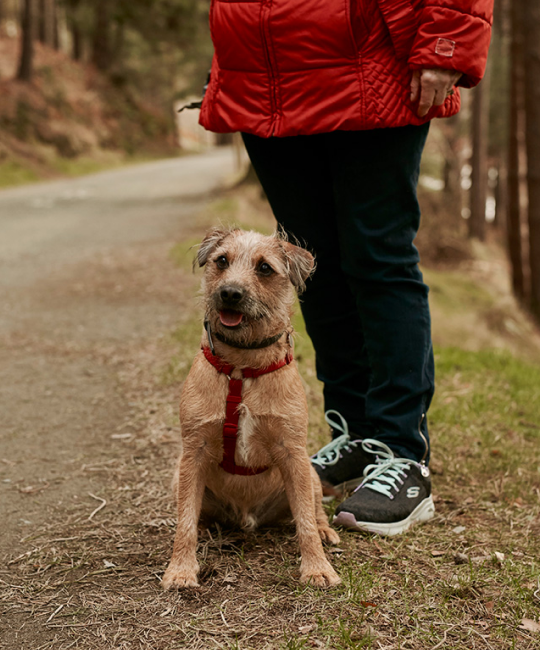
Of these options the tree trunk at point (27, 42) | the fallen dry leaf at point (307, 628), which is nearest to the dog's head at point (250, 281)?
the fallen dry leaf at point (307, 628)

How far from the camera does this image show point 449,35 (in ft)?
8.29

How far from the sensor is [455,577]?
8.25ft

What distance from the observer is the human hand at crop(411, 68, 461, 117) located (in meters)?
2.59

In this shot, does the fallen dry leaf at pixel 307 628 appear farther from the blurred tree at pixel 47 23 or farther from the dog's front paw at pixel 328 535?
the blurred tree at pixel 47 23

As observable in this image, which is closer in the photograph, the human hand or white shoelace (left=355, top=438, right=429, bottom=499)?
the human hand

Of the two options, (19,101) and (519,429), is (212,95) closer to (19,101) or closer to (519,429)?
(519,429)

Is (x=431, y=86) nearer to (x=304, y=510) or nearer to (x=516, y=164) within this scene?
(x=304, y=510)

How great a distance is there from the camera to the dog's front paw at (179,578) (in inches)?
94.9

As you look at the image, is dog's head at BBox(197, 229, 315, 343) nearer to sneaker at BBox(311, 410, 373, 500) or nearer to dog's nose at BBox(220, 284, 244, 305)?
dog's nose at BBox(220, 284, 244, 305)

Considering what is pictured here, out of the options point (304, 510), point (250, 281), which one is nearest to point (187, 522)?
point (304, 510)

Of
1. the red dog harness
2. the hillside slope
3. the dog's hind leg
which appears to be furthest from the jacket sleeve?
the hillside slope

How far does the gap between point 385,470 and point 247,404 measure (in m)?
0.88

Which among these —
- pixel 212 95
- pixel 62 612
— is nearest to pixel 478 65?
pixel 212 95

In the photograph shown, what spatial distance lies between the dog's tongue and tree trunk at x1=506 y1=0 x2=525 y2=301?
10285mm
